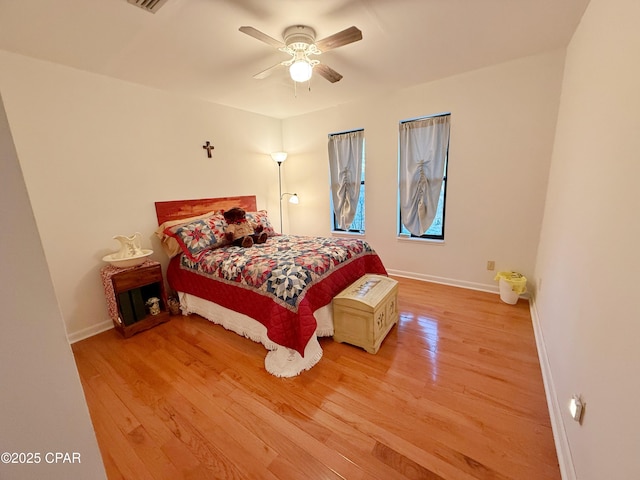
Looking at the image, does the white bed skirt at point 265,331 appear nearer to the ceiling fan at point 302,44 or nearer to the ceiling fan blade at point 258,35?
the ceiling fan at point 302,44

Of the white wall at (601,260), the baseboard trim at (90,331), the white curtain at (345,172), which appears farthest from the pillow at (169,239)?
the white wall at (601,260)

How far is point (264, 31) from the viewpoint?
6.47 feet

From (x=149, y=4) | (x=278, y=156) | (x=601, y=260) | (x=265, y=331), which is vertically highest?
(x=149, y=4)

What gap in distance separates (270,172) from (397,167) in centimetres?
204

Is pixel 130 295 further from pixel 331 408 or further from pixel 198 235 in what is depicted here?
pixel 331 408

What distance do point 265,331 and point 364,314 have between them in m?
0.82

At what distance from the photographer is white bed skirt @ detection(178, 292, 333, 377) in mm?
1903

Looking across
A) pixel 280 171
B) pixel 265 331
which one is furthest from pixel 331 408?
pixel 280 171

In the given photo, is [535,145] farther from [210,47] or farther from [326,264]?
[210,47]

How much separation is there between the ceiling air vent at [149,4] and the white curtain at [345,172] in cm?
256

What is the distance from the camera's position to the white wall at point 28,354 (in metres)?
0.56

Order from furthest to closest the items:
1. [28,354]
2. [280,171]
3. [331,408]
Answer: [280,171] < [331,408] < [28,354]

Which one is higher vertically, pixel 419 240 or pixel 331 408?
pixel 419 240

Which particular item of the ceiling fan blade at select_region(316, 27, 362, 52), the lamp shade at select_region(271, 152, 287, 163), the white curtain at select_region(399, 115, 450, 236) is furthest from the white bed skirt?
the lamp shade at select_region(271, 152, 287, 163)
